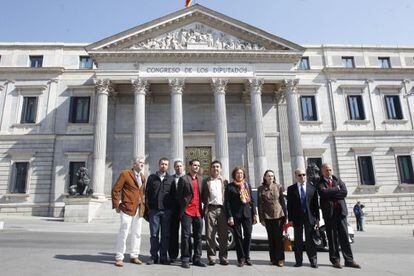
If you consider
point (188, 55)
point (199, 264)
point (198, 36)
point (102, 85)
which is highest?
point (198, 36)

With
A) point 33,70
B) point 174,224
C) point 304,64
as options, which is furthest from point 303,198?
point 33,70

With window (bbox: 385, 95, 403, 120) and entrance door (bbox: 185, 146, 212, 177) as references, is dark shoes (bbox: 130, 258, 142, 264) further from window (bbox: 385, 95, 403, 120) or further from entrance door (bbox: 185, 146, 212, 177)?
window (bbox: 385, 95, 403, 120)

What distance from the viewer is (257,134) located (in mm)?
25219

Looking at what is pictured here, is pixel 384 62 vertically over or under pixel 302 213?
over

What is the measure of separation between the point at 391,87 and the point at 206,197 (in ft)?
101

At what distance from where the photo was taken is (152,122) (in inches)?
1168

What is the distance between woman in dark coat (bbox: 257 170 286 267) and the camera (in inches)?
266

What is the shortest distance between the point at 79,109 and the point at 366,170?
27173 mm

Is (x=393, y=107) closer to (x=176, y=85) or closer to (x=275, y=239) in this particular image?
(x=176, y=85)

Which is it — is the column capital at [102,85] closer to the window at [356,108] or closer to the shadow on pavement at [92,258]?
the shadow on pavement at [92,258]

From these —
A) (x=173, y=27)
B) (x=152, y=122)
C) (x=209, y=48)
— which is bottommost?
(x=152, y=122)

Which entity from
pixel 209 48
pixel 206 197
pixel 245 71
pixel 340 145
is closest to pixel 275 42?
pixel 245 71

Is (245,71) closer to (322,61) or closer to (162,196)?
(322,61)

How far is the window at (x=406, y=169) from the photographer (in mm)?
28975
